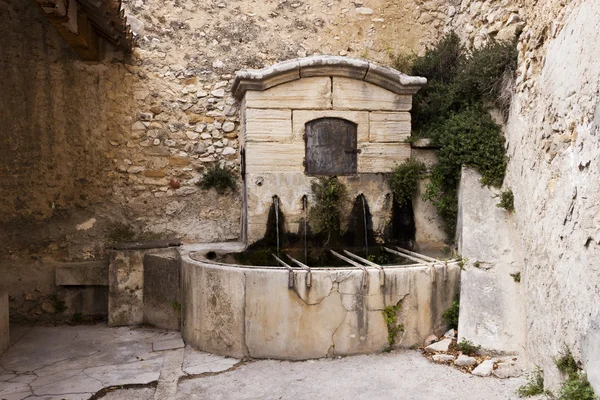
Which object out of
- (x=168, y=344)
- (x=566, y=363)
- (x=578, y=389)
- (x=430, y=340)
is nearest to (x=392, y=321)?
(x=430, y=340)

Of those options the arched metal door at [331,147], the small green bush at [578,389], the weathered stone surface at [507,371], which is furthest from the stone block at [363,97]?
the small green bush at [578,389]

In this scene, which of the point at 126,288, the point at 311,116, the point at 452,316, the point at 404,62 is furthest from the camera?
the point at 404,62

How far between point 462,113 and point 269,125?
94.7 inches

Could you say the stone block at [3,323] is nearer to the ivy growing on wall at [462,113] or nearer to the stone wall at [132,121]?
the stone wall at [132,121]

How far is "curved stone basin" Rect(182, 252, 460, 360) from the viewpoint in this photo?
498 centimetres

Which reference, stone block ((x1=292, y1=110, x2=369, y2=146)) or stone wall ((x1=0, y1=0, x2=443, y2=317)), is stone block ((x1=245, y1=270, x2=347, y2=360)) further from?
stone wall ((x1=0, y1=0, x2=443, y2=317))

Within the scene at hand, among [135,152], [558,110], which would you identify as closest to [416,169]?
[558,110]

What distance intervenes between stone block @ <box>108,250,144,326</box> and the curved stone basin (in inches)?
66.9

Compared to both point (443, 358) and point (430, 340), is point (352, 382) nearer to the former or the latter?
point (443, 358)

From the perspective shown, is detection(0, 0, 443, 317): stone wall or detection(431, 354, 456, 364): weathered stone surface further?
detection(0, 0, 443, 317): stone wall

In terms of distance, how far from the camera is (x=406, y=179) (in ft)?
21.7

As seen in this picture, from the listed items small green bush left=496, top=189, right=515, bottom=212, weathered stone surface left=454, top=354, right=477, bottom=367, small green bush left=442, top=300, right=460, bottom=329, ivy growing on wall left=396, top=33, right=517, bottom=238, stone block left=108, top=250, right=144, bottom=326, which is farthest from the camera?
stone block left=108, top=250, right=144, bottom=326

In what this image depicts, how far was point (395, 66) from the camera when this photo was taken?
25.9 ft

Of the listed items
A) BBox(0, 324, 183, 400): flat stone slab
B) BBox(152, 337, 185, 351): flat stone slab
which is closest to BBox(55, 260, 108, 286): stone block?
BBox(0, 324, 183, 400): flat stone slab
